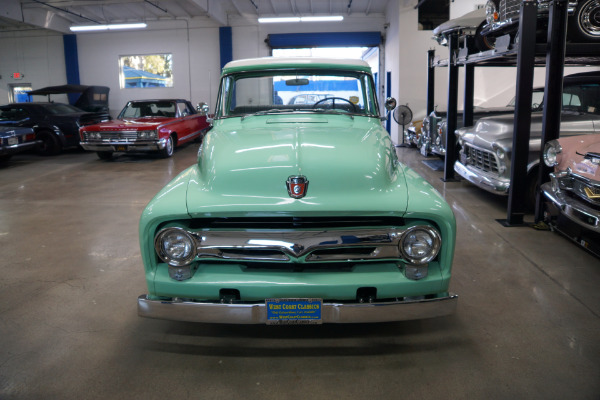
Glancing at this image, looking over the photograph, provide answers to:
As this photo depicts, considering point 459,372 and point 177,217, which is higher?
point 177,217

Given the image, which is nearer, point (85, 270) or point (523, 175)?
point (85, 270)

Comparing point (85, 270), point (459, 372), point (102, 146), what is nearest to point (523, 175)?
point (459, 372)

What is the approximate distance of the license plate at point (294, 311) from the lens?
2.31m

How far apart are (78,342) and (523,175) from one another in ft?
15.3

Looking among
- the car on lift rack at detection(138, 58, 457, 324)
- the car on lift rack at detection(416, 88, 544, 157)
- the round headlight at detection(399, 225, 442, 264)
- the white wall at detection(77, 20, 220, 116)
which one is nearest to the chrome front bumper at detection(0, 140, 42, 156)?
the white wall at detection(77, 20, 220, 116)

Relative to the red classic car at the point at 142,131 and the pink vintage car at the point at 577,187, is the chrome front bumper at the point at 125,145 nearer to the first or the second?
the red classic car at the point at 142,131

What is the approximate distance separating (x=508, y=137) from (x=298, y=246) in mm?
4343

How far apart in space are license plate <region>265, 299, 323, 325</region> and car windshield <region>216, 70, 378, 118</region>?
203cm

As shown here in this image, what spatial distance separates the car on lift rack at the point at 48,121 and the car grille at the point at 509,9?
10.5 metres

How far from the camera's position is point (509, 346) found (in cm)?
271

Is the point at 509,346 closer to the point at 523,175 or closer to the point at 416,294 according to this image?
the point at 416,294

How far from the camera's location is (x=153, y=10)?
652 inches

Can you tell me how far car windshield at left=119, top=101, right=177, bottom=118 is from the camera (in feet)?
39.0

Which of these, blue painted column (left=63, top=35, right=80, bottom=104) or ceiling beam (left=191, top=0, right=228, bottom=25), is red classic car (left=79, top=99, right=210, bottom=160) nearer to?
ceiling beam (left=191, top=0, right=228, bottom=25)
